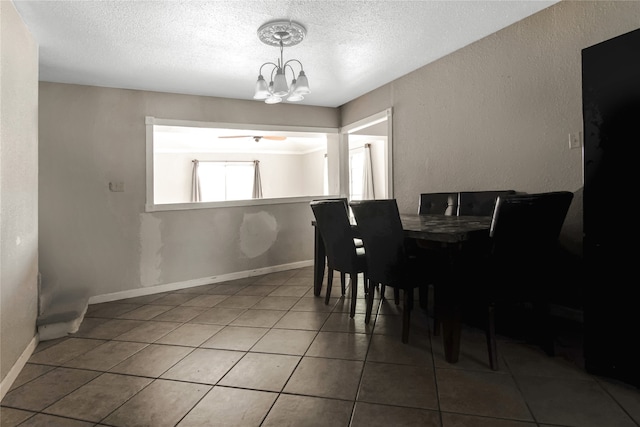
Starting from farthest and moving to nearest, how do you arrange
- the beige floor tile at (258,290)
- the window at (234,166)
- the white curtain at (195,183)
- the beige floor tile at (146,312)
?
the white curtain at (195,183), the window at (234,166), the beige floor tile at (258,290), the beige floor tile at (146,312)

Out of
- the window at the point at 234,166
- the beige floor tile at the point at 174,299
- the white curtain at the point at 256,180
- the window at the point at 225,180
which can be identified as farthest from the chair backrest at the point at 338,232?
the window at the point at 225,180

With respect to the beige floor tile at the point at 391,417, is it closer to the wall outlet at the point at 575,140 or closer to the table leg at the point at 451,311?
the table leg at the point at 451,311

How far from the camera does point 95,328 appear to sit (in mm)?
2496

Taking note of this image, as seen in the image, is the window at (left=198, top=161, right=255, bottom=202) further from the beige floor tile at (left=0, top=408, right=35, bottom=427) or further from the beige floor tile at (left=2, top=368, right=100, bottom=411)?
the beige floor tile at (left=0, top=408, right=35, bottom=427)

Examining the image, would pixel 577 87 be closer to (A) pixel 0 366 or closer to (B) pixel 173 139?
(A) pixel 0 366

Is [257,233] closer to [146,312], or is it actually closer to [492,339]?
[146,312]

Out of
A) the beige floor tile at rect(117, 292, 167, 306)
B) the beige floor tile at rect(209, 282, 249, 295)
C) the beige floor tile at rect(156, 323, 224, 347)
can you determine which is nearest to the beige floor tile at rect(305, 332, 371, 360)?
the beige floor tile at rect(156, 323, 224, 347)

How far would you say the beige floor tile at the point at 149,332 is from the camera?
2.25 m

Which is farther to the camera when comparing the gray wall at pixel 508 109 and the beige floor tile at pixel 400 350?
the gray wall at pixel 508 109

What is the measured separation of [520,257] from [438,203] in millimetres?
1366

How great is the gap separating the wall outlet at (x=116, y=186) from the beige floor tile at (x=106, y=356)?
179 cm

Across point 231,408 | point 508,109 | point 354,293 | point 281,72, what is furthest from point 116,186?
point 508,109

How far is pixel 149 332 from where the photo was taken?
237cm

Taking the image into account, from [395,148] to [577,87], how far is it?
178 centimetres
